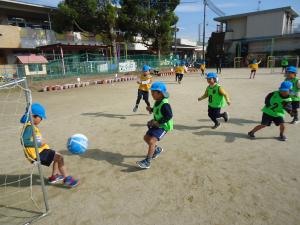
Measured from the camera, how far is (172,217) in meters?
2.86

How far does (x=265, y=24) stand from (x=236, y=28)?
457 cm

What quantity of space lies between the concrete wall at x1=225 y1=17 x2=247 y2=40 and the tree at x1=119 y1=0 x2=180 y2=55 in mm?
13505

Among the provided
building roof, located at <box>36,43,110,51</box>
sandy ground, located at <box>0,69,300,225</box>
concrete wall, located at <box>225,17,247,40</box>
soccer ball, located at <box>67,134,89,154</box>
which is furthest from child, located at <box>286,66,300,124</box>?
concrete wall, located at <box>225,17,247,40</box>

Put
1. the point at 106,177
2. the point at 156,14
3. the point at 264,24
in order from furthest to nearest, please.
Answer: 1. the point at 264,24
2. the point at 156,14
3. the point at 106,177

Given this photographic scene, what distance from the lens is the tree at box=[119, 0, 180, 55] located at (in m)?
25.8

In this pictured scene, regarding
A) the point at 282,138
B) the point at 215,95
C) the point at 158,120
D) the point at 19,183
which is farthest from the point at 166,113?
the point at 282,138

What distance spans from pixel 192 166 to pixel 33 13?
27.1m

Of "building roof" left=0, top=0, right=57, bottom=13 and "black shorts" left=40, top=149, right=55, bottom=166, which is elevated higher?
"building roof" left=0, top=0, right=57, bottom=13

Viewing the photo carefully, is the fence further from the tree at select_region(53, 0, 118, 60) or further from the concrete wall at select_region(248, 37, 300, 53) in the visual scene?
the concrete wall at select_region(248, 37, 300, 53)

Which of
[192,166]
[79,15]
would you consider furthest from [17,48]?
[192,166]

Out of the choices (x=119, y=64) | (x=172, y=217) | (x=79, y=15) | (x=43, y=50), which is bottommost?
(x=172, y=217)

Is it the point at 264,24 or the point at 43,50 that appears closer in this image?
the point at 43,50

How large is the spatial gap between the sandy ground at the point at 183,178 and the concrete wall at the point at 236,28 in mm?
35975

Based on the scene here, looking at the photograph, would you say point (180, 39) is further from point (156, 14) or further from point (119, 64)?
point (119, 64)
